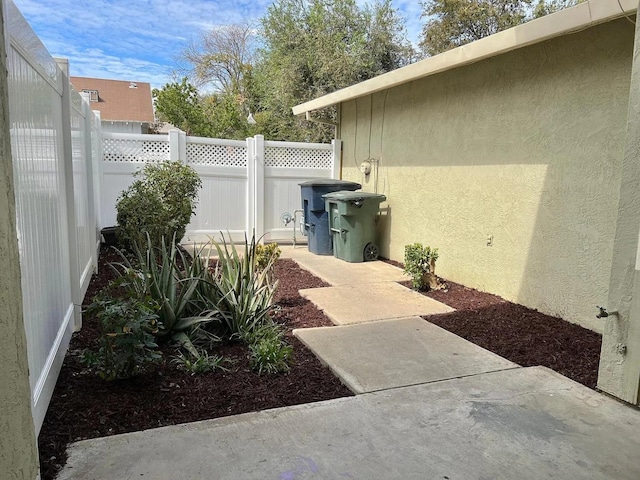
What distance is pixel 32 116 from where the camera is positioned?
2.64m

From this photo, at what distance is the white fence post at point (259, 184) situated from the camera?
945 centimetres

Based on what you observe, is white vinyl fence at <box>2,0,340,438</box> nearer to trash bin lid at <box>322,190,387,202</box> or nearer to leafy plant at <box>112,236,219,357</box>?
leafy plant at <box>112,236,219,357</box>

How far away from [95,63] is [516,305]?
32068 millimetres

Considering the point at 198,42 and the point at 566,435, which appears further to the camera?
the point at 198,42

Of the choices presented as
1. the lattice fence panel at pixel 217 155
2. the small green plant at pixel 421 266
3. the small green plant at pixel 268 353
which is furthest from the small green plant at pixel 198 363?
the lattice fence panel at pixel 217 155

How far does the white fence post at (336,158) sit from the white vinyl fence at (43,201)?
20.6 ft

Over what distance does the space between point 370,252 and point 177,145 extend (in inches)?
161

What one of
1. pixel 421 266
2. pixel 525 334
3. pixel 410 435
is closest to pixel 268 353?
pixel 410 435

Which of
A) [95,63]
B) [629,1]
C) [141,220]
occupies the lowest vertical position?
[141,220]

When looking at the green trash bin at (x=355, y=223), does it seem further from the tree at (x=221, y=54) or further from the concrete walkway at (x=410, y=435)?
the tree at (x=221, y=54)

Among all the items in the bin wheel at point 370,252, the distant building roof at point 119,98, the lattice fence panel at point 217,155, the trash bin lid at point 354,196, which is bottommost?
the bin wheel at point 370,252

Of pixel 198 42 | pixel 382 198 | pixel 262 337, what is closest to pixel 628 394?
pixel 262 337

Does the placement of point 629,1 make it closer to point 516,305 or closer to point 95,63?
point 516,305

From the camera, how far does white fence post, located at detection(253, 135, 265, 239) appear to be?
945 centimetres
